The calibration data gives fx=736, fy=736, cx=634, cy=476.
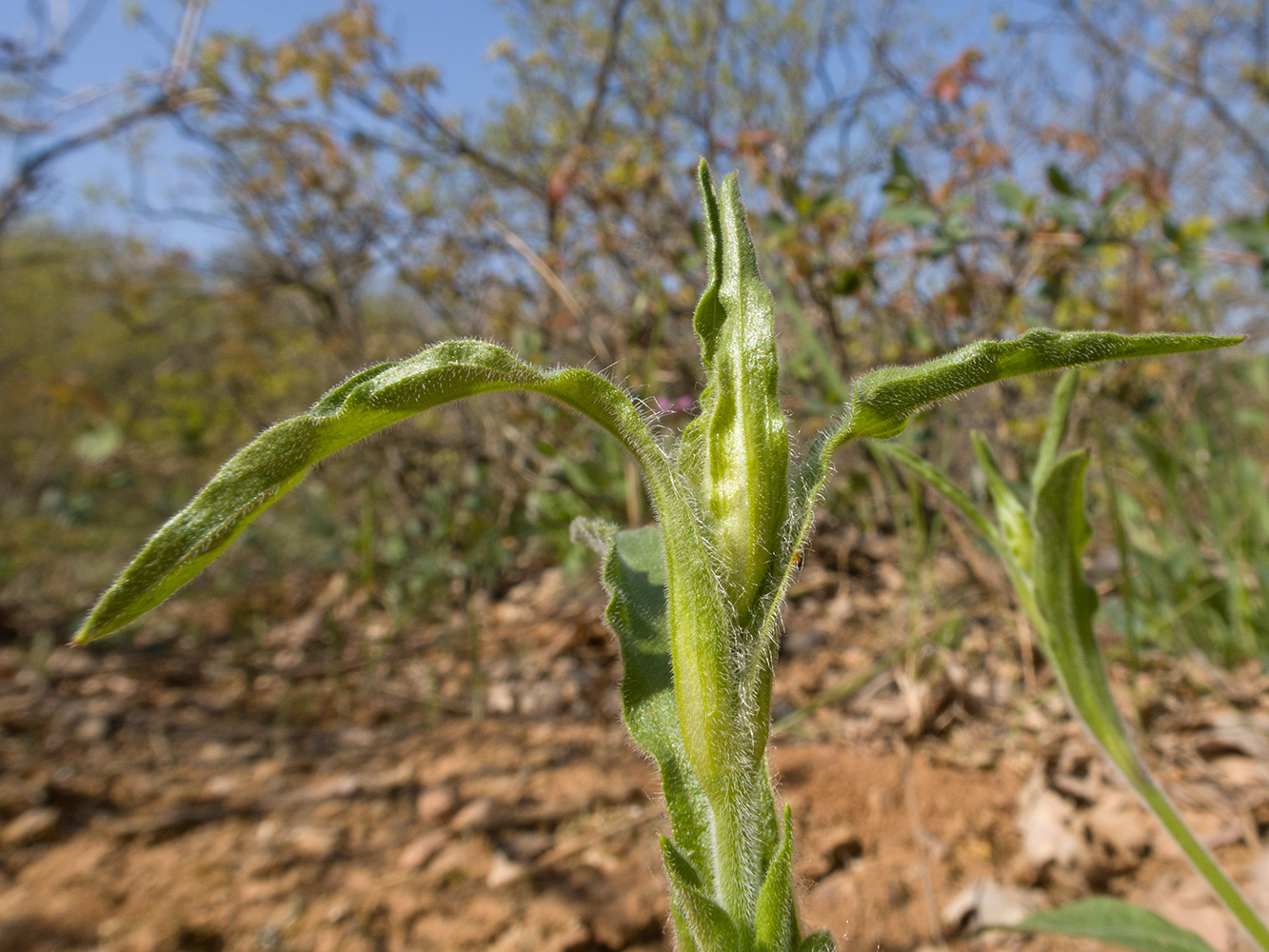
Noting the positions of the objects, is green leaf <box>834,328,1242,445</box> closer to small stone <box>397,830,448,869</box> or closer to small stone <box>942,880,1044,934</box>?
small stone <box>942,880,1044,934</box>

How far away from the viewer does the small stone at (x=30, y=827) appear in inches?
82.0

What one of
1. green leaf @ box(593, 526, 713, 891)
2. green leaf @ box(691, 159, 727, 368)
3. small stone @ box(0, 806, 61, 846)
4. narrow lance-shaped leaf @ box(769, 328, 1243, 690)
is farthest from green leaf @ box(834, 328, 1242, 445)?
small stone @ box(0, 806, 61, 846)

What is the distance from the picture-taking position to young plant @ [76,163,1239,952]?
20.7 inches

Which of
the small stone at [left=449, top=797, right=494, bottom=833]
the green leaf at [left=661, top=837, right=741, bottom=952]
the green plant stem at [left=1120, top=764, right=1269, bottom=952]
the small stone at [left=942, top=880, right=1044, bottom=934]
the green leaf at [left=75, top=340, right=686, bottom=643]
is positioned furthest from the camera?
the small stone at [left=449, top=797, right=494, bottom=833]

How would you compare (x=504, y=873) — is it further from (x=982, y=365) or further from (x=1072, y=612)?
(x=982, y=365)

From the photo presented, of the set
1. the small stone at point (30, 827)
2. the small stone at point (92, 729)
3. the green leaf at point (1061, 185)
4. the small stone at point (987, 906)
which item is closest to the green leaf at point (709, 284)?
the small stone at point (987, 906)

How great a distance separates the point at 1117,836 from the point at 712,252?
1672 mm

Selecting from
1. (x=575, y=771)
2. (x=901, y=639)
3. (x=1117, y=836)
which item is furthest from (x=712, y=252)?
(x=901, y=639)

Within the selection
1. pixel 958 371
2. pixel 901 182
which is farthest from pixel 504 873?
pixel 901 182

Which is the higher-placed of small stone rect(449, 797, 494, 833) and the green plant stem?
the green plant stem

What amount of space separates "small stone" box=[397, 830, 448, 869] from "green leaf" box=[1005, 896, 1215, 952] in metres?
1.39

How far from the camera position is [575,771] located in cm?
217

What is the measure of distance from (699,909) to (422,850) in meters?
1.54

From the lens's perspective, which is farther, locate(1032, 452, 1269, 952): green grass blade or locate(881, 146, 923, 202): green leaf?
locate(881, 146, 923, 202): green leaf
